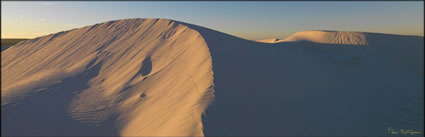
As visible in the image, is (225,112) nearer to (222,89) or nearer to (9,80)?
(222,89)

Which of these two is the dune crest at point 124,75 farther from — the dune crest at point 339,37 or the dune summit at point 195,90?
the dune crest at point 339,37

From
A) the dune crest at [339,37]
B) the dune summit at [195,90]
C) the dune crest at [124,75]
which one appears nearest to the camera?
the dune summit at [195,90]

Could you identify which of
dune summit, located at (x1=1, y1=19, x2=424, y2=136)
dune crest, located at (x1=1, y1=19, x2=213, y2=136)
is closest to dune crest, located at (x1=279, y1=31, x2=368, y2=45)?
dune summit, located at (x1=1, y1=19, x2=424, y2=136)

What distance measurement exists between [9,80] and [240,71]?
1059 centimetres

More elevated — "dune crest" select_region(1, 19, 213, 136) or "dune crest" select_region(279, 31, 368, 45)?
"dune crest" select_region(279, 31, 368, 45)

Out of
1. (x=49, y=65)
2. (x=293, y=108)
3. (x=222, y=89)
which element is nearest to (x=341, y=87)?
(x=293, y=108)

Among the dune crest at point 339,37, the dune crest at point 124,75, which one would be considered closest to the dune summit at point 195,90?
the dune crest at point 124,75

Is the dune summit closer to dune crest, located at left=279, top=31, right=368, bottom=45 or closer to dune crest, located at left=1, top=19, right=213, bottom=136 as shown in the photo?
dune crest, located at left=1, top=19, right=213, bottom=136

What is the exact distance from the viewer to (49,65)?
12961 millimetres

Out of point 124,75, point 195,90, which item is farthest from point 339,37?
point 124,75

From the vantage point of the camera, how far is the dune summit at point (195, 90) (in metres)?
6.77

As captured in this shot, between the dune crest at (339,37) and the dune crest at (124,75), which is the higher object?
the dune crest at (339,37)

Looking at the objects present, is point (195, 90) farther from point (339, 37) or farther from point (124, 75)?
point (339, 37)

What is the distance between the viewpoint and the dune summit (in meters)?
6.77
